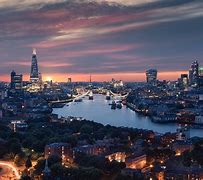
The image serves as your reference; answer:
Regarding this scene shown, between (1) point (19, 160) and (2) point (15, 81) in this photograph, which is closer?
(1) point (19, 160)

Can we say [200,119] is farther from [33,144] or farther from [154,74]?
[154,74]

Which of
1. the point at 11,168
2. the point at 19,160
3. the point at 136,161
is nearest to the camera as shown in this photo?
the point at 11,168

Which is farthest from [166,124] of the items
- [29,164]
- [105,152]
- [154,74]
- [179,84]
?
[154,74]

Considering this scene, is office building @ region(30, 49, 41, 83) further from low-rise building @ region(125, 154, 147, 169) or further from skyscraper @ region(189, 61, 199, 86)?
low-rise building @ region(125, 154, 147, 169)

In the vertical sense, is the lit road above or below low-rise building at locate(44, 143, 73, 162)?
below

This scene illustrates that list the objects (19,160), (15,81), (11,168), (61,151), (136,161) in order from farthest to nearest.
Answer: (15,81) → (61,151) → (19,160) → (136,161) → (11,168)

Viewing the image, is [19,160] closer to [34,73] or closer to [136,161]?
[136,161]

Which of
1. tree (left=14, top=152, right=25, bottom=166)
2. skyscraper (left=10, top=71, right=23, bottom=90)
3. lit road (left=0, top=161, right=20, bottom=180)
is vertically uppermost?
skyscraper (left=10, top=71, right=23, bottom=90)

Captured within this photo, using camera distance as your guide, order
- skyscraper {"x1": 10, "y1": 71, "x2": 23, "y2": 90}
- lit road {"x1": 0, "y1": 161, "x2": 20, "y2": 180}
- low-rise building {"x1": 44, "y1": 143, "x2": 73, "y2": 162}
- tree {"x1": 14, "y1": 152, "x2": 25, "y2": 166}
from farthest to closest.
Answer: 1. skyscraper {"x1": 10, "y1": 71, "x2": 23, "y2": 90}
2. low-rise building {"x1": 44, "y1": 143, "x2": 73, "y2": 162}
3. tree {"x1": 14, "y1": 152, "x2": 25, "y2": 166}
4. lit road {"x1": 0, "y1": 161, "x2": 20, "y2": 180}

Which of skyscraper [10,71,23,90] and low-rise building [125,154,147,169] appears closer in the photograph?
low-rise building [125,154,147,169]

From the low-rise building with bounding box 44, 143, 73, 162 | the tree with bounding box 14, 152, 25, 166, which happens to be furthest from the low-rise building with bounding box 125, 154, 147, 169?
the tree with bounding box 14, 152, 25, 166

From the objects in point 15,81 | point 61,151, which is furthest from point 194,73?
point 61,151
